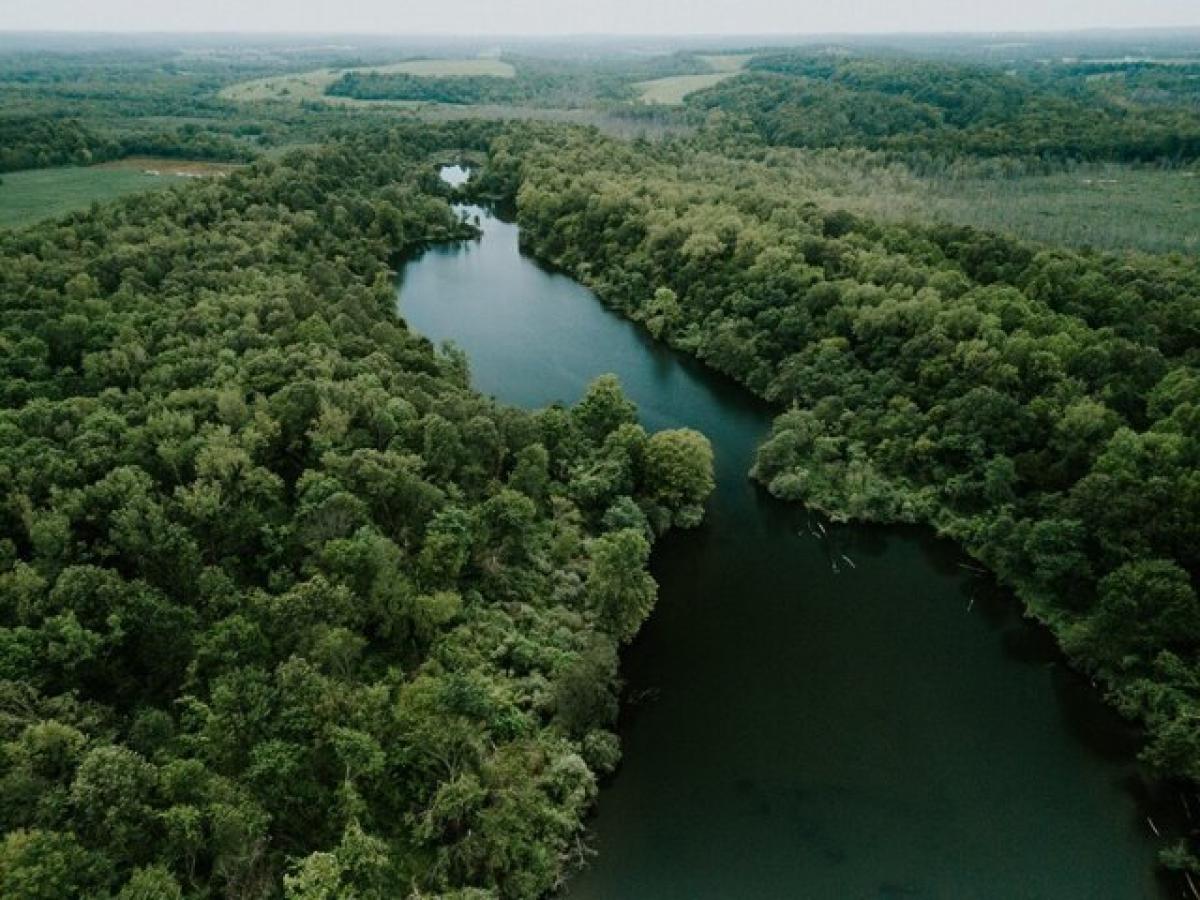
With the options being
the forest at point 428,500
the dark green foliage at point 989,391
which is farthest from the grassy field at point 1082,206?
the dark green foliage at point 989,391

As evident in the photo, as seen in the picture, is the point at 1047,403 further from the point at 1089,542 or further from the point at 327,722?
the point at 327,722

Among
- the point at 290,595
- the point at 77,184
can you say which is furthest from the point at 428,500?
the point at 77,184

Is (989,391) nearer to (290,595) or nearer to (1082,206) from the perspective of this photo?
(290,595)

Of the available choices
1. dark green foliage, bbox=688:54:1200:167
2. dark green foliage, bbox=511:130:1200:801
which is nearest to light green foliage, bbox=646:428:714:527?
dark green foliage, bbox=511:130:1200:801

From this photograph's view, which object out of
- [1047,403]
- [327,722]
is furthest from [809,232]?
[327,722]

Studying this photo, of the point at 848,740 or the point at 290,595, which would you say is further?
the point at 848,740
